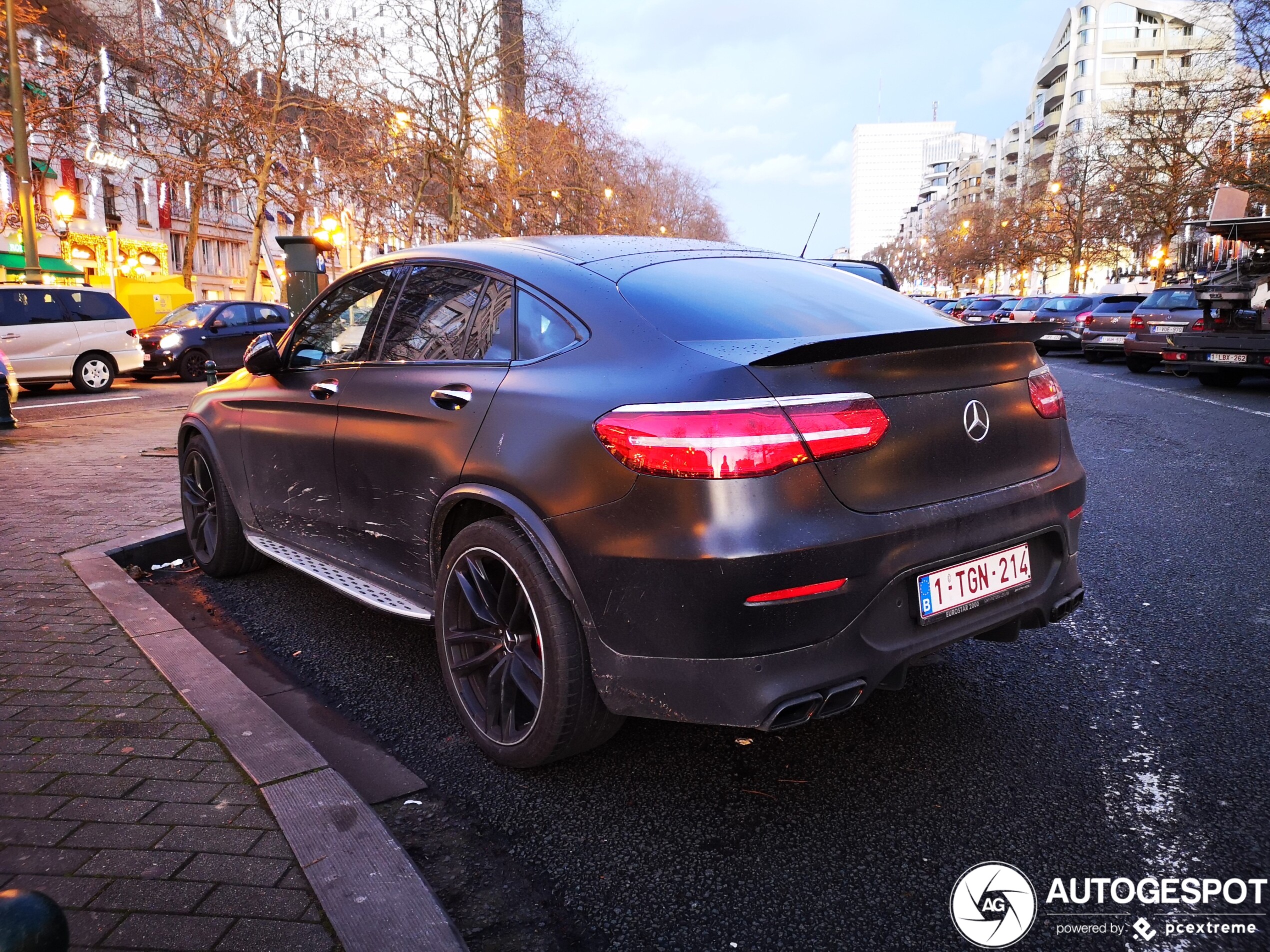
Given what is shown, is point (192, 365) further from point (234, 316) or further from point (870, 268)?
point (870, 268)

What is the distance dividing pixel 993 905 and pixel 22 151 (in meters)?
25.8

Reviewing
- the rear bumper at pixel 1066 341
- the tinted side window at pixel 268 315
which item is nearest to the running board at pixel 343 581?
the tinted side window at pixel 268 315

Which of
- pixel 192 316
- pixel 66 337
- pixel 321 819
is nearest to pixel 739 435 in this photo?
pixel 321 819

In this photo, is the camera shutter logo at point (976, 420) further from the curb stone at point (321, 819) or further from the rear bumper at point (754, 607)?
the curb stone at point (321, 819)

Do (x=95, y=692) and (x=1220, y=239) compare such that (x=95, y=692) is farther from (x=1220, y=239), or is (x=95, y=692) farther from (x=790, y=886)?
(x=1220, y=239)

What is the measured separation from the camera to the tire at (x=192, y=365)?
20.4 metres

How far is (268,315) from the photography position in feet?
72.2

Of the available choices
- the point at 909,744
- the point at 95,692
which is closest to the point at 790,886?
the point at 909,744

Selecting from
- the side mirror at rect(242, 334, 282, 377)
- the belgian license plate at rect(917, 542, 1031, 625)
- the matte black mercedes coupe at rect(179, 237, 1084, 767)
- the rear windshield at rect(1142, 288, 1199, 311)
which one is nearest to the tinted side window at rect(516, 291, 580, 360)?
the matte black mercedes coupe at rect(179, 237, 1084, 767)

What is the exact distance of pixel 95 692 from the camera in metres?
3.32

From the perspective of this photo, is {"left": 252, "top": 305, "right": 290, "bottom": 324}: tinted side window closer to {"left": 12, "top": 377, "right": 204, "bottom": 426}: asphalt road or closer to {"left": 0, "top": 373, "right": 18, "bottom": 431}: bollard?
{"left": 12, "top": 377, "right": 204, "bottom": 426}: asphalt road

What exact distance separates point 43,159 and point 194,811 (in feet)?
141

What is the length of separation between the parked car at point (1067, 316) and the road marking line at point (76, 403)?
2128 cm

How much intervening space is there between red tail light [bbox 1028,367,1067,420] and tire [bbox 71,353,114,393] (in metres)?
18.1
